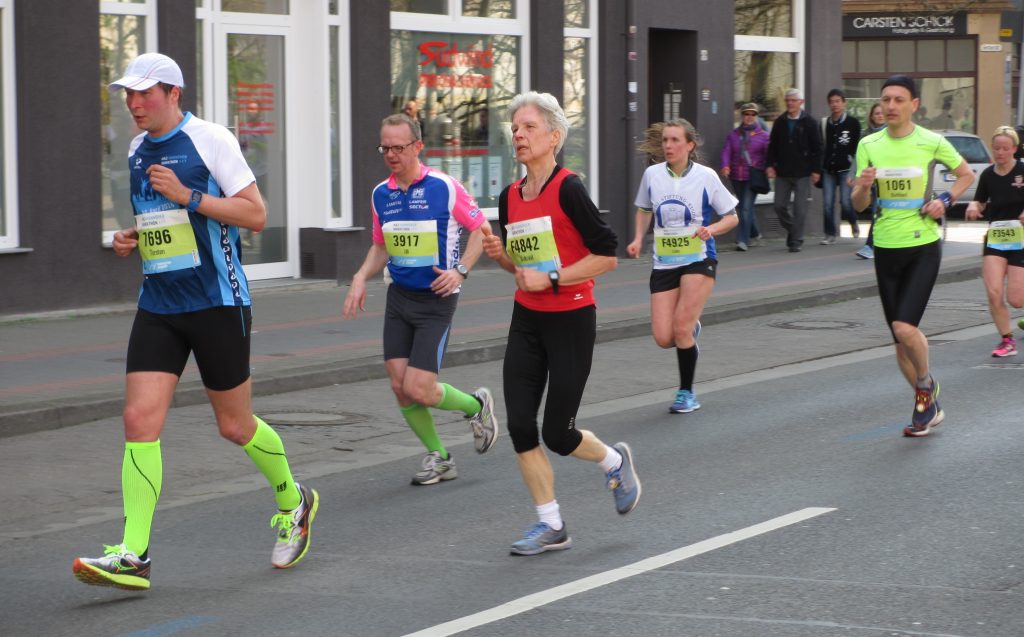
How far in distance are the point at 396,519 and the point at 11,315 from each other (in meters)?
7.82

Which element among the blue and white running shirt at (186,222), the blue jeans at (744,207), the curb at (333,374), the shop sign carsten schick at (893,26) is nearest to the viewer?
the blue and white running shirt at (186,222)

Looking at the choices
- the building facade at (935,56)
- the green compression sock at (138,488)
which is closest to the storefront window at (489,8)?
the green compression sock at (138,488)

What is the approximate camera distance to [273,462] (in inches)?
254

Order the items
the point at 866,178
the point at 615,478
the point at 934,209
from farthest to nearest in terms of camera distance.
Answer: the point at 866,178
the point at 934,209
the point at 615,478

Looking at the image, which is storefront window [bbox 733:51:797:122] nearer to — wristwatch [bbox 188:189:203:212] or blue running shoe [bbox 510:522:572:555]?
blue running shoe [bbox 510:522:572:555]

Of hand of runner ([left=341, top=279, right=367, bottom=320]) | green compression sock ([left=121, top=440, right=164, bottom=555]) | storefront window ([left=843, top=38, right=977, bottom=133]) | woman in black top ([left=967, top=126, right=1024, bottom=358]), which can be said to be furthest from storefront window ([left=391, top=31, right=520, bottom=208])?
storefront window ([left=843, top=38, right=977, bottom=133])

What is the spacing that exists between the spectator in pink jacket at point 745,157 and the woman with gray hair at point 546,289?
15.9 m

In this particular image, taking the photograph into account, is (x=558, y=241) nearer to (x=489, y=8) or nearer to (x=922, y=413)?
(x=922, y=413)

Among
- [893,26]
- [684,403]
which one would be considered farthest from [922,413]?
[893,26]

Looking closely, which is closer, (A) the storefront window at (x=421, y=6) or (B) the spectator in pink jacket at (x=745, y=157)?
(A) the storefront window at (x=421, y=6)

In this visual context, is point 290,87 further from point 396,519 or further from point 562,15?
point 396,519

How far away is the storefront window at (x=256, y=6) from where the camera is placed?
16531 millimetres

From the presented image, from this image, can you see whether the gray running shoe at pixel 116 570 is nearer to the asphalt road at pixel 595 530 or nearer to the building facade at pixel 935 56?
the asphalt road at pixel 595 530

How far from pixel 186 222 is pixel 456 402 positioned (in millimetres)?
2638
